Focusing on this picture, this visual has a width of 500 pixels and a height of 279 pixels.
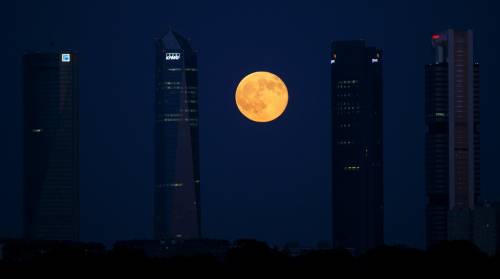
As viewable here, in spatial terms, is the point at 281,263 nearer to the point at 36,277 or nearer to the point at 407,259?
the point at 407,259

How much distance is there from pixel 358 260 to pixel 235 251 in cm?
1039

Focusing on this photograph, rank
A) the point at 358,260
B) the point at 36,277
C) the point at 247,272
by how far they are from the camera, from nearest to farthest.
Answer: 1. the point at 36,277
2. the point at 247,272
3. the point at 358,260

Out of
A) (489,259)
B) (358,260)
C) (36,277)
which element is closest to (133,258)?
(36,277)

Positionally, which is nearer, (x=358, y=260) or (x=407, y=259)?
(x=407, y=259)

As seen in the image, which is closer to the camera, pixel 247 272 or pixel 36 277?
pixel 36 277

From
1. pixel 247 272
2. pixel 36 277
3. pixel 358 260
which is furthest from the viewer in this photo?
pixel 358 260

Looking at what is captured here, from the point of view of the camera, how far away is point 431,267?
105 metres

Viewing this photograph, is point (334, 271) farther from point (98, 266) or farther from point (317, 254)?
point (98, 266)

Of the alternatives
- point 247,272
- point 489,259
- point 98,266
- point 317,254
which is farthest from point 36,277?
point 489,259

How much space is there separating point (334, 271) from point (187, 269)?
11103 mm

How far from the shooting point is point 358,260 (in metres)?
119

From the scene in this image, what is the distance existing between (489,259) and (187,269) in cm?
2302

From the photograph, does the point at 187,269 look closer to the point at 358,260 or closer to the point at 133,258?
the point at 133,258

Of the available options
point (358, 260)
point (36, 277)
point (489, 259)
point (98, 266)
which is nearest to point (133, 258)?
point (98, 266)
